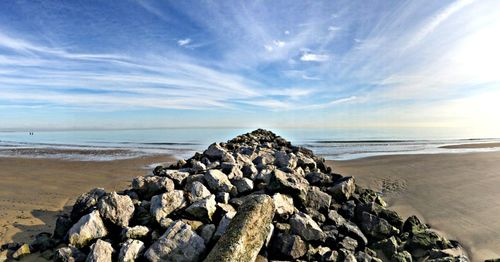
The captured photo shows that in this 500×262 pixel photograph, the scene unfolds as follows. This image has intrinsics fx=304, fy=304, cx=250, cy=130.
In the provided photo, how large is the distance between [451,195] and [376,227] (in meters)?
5.80

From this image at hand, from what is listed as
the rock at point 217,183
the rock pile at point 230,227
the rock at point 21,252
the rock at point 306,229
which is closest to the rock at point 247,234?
the rock pile at point 230,227

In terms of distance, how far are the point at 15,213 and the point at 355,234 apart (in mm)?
8609

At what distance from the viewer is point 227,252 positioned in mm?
4402

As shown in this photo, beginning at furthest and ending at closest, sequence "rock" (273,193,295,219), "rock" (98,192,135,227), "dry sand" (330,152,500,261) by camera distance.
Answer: "dry sand" (330,152,500,261) → "rock" (273,193,295,219) → "rock" (98,192,135,227)

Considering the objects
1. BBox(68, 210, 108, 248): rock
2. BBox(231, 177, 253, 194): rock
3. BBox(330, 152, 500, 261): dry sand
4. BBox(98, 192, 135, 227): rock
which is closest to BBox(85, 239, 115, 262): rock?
BBox(68, 210, 108, 248): rock

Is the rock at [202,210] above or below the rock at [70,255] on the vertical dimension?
above

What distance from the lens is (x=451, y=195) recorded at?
10430mm

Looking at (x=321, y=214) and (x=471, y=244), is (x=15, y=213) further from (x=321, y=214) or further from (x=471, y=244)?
(x=471, y=244)

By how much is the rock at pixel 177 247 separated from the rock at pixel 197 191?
128cm

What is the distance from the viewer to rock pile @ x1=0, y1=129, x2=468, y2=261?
16.0 ft

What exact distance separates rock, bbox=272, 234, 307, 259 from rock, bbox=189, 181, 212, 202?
1.90 meters

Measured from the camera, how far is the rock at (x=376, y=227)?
6383 mm

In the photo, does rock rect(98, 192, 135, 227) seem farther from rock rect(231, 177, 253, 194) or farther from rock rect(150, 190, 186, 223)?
rock rect(231, 177, 253, 194)

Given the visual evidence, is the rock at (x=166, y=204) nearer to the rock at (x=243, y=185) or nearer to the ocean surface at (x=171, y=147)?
the rock at (x=243, y=185)
